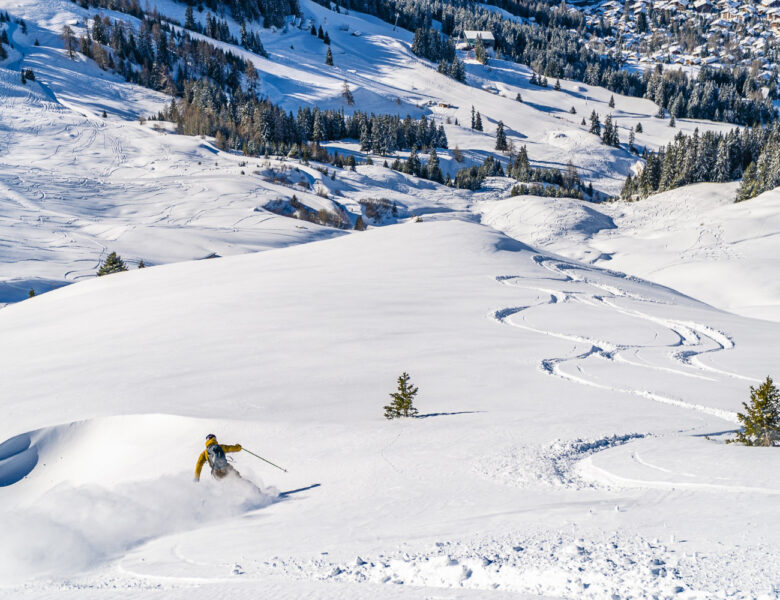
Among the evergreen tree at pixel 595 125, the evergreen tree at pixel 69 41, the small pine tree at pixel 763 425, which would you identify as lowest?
the small pine tree at pixel 763 425

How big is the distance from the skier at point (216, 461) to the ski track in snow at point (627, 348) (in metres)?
8.09

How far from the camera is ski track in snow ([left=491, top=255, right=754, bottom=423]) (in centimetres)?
1234

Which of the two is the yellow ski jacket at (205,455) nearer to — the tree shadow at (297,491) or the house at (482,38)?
the tree shadow at (297,491)

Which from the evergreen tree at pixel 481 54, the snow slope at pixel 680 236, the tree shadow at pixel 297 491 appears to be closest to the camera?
the tree shadow at pixel 297 491

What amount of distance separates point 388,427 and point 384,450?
3.47 feet

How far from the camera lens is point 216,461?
856 cm

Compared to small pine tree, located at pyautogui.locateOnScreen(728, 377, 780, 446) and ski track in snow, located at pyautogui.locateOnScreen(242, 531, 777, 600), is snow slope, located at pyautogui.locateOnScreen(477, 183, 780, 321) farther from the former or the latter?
ski track in snow, located at pyautogui.locateOnScreen(242, 531, 777, 600)

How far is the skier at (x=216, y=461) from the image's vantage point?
27.8 feet

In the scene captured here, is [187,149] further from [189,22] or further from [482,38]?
[482,38]

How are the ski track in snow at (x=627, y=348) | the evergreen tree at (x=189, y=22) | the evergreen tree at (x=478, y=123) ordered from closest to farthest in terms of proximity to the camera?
the ski track in snow at (x=627, y=348) < the evergreen tree at (x=478, y=123) < the evergreen tree at (x=189, y=22)

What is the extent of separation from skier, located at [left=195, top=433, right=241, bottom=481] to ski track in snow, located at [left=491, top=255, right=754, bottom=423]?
8.09 meters

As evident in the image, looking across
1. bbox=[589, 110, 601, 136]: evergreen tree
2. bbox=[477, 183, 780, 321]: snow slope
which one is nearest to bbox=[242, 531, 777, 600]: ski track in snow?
bbox=[477, 183, 780, 321]: snow slope

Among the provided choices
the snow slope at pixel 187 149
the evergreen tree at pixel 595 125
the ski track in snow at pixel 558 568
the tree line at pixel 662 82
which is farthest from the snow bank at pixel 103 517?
the tree line at pixel 662 82

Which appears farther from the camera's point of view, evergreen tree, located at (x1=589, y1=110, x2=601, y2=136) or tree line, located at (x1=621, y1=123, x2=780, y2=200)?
evergreen tree, located at (x1=589, y1=110, x2=601, y2=136)
